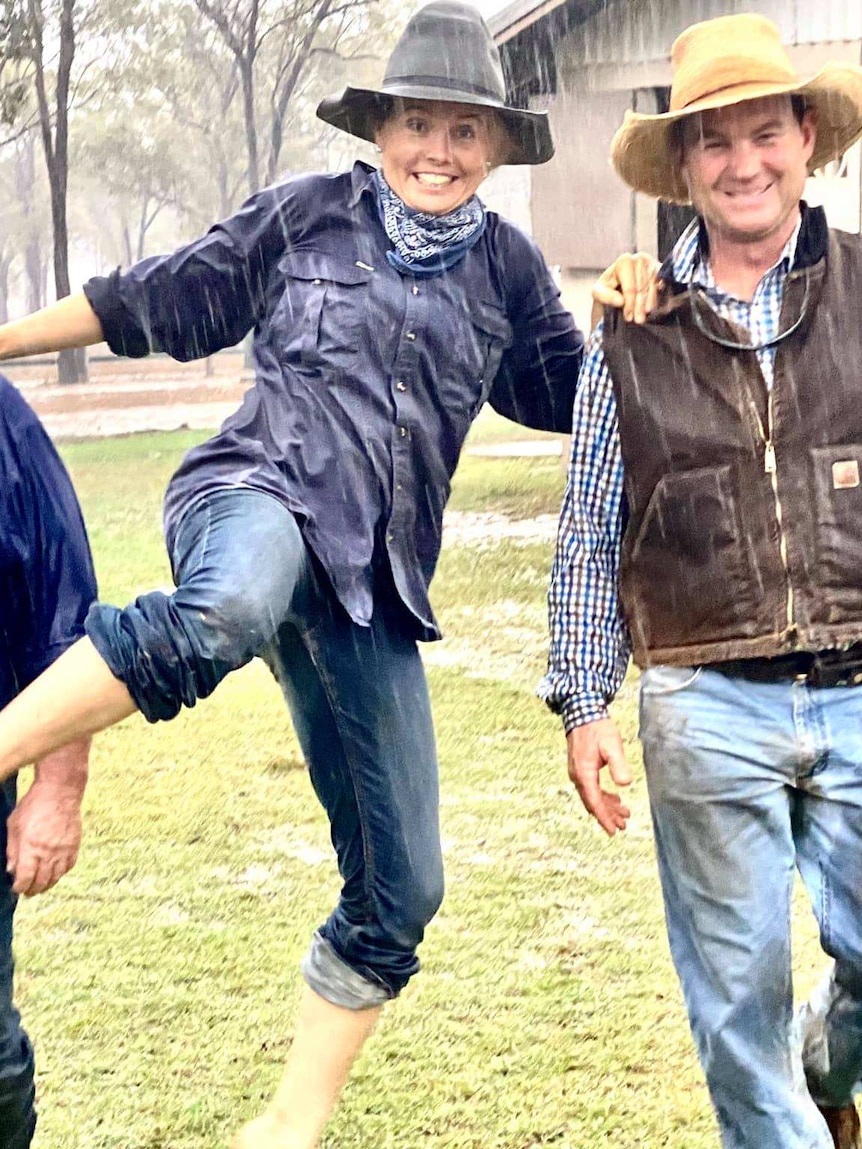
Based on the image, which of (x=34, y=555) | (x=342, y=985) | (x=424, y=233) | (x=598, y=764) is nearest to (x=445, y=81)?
(x=424, y=233)

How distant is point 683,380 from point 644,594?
354 mm

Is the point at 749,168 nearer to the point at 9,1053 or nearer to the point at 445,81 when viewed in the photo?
the point at 445,81

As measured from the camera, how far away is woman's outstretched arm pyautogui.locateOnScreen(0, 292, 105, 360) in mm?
2801

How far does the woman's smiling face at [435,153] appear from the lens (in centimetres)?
284

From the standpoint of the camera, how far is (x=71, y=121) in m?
29.9

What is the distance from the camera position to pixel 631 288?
8.40 ft

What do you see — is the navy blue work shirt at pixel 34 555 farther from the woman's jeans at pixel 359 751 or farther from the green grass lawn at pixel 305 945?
the green grass lawn at pixel 305 945

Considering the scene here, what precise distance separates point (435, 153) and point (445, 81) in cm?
13

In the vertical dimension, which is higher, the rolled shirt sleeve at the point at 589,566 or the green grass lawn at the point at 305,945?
the rolled shirt sleeve at the point at 589,566

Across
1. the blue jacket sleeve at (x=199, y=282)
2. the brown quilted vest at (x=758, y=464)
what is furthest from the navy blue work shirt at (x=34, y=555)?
the brown quilted vest at (x=758, y=464)

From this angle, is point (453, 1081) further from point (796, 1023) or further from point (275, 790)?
point (275, 790)

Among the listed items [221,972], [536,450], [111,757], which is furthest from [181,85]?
[221,972]

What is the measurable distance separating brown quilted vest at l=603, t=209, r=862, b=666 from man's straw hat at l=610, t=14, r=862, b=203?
0.71 feet

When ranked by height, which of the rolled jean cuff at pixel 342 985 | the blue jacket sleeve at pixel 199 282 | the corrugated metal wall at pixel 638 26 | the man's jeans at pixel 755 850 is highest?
the corrugated metal wall at pixel 638 26
